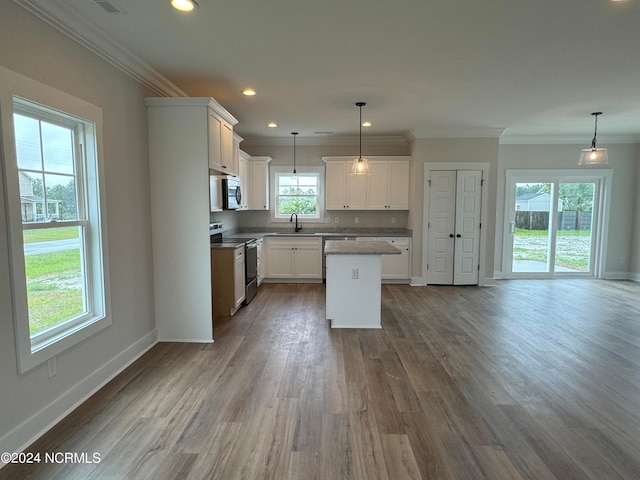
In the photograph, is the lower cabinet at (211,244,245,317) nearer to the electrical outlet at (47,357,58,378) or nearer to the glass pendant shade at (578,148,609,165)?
the electrical outlet at (47,357,58,378)

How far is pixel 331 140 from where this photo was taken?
655 centimetres

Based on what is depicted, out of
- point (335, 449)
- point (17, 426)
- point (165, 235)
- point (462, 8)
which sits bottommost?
point (335, 449)

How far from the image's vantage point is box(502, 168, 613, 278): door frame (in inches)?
256

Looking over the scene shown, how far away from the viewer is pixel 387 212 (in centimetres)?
669

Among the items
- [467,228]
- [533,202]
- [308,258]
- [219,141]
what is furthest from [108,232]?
[533,202]

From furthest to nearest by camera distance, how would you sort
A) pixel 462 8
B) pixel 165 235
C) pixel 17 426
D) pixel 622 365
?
pixel 165 235, pixel 622 365, pixel 462 8, pixel 17 426

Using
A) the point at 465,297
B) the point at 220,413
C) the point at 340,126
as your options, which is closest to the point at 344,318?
the point at 220,413

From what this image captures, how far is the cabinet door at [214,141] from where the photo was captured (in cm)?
350

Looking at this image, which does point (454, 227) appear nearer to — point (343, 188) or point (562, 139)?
point (343, 188)

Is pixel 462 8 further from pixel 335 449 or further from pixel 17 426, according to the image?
pixel 17 426

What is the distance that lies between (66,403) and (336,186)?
16.6 ft

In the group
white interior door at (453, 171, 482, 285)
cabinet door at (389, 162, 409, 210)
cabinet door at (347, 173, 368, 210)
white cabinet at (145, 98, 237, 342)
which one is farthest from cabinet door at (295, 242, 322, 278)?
white cabinet at (145, 98, 237, 342)

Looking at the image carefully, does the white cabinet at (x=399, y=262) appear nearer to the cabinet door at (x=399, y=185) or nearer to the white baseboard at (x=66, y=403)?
the cabinet door at (x=399, y=185)

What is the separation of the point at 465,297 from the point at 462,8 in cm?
413
